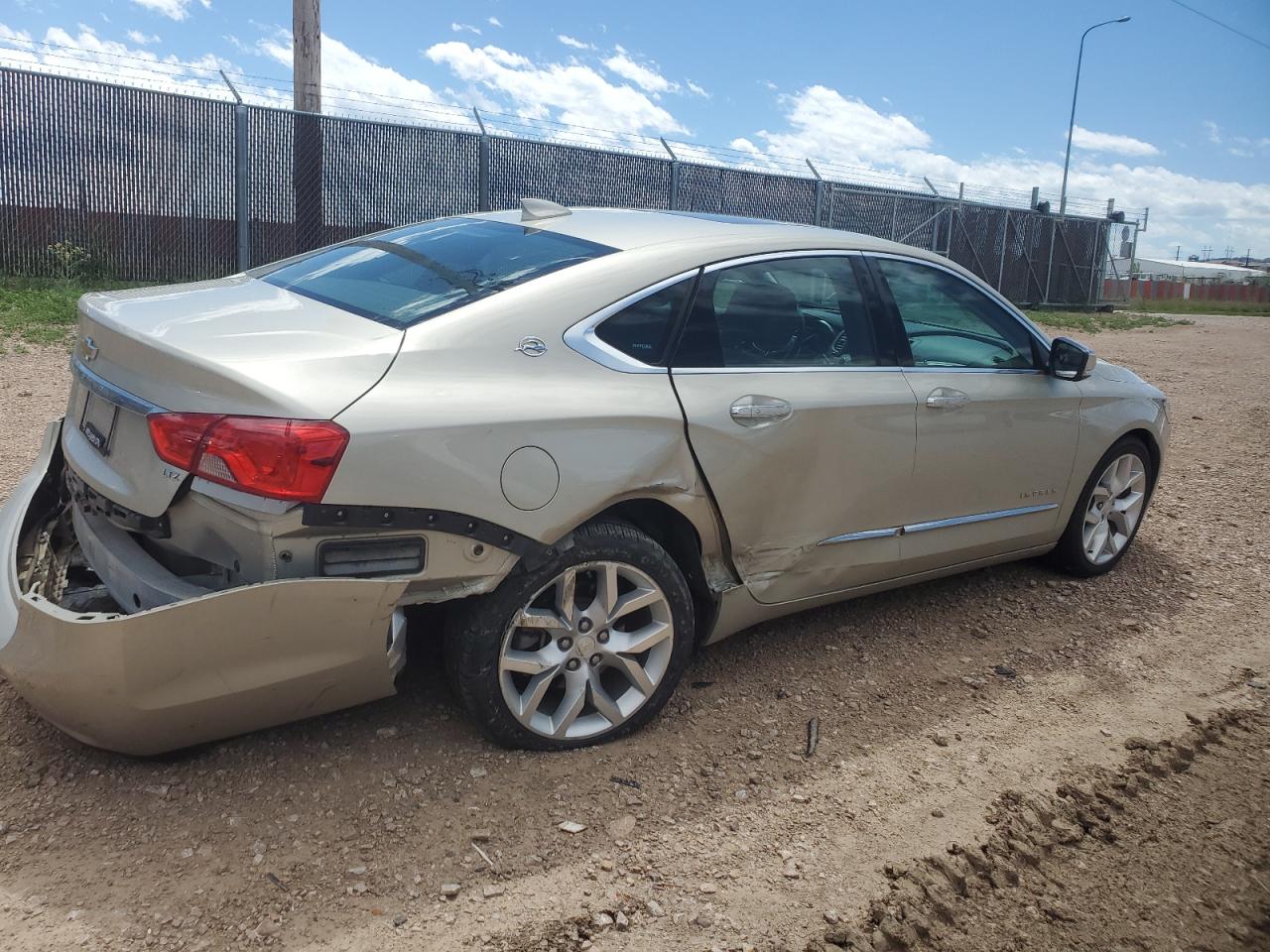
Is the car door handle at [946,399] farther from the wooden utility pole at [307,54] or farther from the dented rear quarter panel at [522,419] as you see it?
the wooden utility pole at [307,54]

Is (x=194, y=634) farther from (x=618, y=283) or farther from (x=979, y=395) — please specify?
(x=979, y=395)

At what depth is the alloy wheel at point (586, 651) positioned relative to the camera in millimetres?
3064

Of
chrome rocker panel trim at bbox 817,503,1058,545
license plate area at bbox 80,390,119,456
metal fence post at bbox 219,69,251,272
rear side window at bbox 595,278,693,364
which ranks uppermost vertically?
metal fence post at bbox 219,69,251,272

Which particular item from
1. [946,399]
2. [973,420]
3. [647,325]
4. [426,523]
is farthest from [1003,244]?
[426,523]

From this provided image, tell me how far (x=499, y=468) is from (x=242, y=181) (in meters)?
12.0

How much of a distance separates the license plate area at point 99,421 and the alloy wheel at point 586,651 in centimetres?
122

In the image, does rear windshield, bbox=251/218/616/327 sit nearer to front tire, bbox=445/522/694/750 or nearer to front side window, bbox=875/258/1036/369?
front tire, bbox=445/522/694/750

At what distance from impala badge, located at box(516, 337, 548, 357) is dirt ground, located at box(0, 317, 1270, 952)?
100cm

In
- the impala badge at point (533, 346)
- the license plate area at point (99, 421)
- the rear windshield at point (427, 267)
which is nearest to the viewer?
the license plate area at point (99, 421)

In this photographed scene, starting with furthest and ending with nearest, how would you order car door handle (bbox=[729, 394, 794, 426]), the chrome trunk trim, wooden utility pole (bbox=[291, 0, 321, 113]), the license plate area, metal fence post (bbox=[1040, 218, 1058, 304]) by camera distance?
metal fence post (bbox=[1040, 218, 1058, 304]) < wooden utility pole (bbox=[291, 0, 321, 113]) < car door handle (bbox=[729, 394, 794, 426]) < the license plate area < the chrome trunk trim

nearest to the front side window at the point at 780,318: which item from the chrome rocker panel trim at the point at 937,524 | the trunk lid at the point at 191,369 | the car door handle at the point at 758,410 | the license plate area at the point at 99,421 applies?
the car door handle at the point at 758,410

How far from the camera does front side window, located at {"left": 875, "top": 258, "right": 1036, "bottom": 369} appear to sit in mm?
4062

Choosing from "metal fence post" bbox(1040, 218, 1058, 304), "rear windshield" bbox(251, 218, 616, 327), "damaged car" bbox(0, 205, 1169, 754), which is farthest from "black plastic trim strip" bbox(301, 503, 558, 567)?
"metal fence post" bbox(1040, 218, 1058, 304)

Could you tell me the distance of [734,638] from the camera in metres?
4.17
